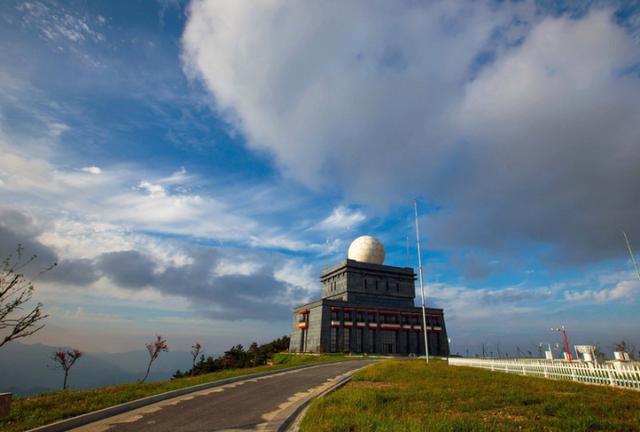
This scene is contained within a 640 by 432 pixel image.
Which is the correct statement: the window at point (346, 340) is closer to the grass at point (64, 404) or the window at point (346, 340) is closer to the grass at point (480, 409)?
the grass at point (480, 409)

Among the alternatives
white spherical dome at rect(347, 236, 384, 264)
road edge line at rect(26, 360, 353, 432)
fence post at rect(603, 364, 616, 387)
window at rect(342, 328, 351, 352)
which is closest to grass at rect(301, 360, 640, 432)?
fence post at rect(603, 364, 616, 387)

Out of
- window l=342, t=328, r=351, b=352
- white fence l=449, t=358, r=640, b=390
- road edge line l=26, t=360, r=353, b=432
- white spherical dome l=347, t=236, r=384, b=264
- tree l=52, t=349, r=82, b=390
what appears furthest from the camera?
white spherical dome l=347, t=236, r=384, b=264

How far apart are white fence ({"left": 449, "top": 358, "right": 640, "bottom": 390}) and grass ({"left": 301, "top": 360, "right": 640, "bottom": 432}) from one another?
3.35 feet

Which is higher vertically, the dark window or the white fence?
the dark window

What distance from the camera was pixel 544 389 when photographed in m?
13.0

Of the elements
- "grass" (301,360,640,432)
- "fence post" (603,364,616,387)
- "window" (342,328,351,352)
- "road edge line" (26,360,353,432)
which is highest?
"window" (342,328,351,352)

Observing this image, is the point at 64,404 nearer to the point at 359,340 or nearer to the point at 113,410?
the point at 113,410

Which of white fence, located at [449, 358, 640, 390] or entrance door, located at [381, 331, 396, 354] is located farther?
entrance door, located at [381, 331, 396, 354]

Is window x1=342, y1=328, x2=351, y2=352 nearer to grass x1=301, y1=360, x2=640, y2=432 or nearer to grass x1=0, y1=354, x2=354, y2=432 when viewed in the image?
grass x1=301, y1=360, x2=640, y2=432

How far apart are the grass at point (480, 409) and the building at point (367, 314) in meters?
41.7

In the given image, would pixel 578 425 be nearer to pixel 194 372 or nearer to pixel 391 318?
pixel 194 372

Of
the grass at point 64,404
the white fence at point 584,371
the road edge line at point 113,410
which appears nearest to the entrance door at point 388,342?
the white fence at point 584,371

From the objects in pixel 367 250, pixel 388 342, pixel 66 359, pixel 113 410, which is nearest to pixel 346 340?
pixel 388 342

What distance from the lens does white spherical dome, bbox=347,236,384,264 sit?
67750 mm
